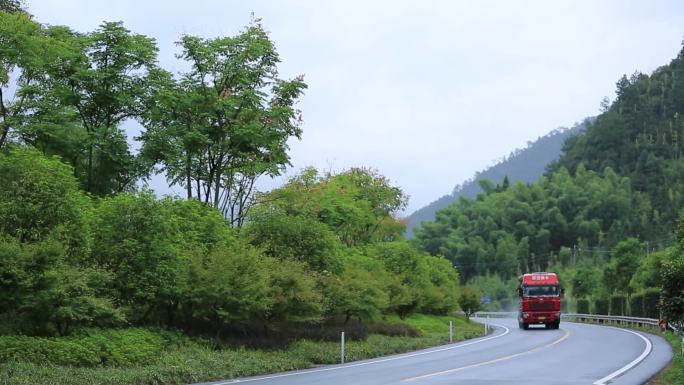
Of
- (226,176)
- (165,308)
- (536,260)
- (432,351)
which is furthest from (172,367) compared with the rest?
(536,260)

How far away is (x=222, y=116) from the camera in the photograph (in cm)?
3403

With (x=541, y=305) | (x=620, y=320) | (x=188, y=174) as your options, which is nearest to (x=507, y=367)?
(x=188, y=174)

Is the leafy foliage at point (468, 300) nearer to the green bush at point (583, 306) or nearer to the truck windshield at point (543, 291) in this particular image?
the green bush at point (583, 306)

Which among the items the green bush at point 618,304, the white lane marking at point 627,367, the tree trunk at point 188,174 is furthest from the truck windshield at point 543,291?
the tree trunk at point 188,174

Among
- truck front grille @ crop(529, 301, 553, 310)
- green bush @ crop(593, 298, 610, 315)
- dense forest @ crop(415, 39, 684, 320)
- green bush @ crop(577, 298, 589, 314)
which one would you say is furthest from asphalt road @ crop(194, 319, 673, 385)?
dense forest @ crop(415, 39, 684, 320)

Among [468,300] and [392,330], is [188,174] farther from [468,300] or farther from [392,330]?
[468,300]

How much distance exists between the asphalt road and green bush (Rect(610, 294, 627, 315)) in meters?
26.8

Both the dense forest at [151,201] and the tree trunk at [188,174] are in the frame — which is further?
the tree trunk at [188,174]

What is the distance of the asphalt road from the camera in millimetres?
19797

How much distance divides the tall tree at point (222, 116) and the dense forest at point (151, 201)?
71 millimetres

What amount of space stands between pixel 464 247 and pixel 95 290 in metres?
92.3

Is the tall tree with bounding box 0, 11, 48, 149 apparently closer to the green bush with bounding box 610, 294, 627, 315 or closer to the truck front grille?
the truck front grille

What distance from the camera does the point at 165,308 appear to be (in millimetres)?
26516

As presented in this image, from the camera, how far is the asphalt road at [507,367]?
19797mm
